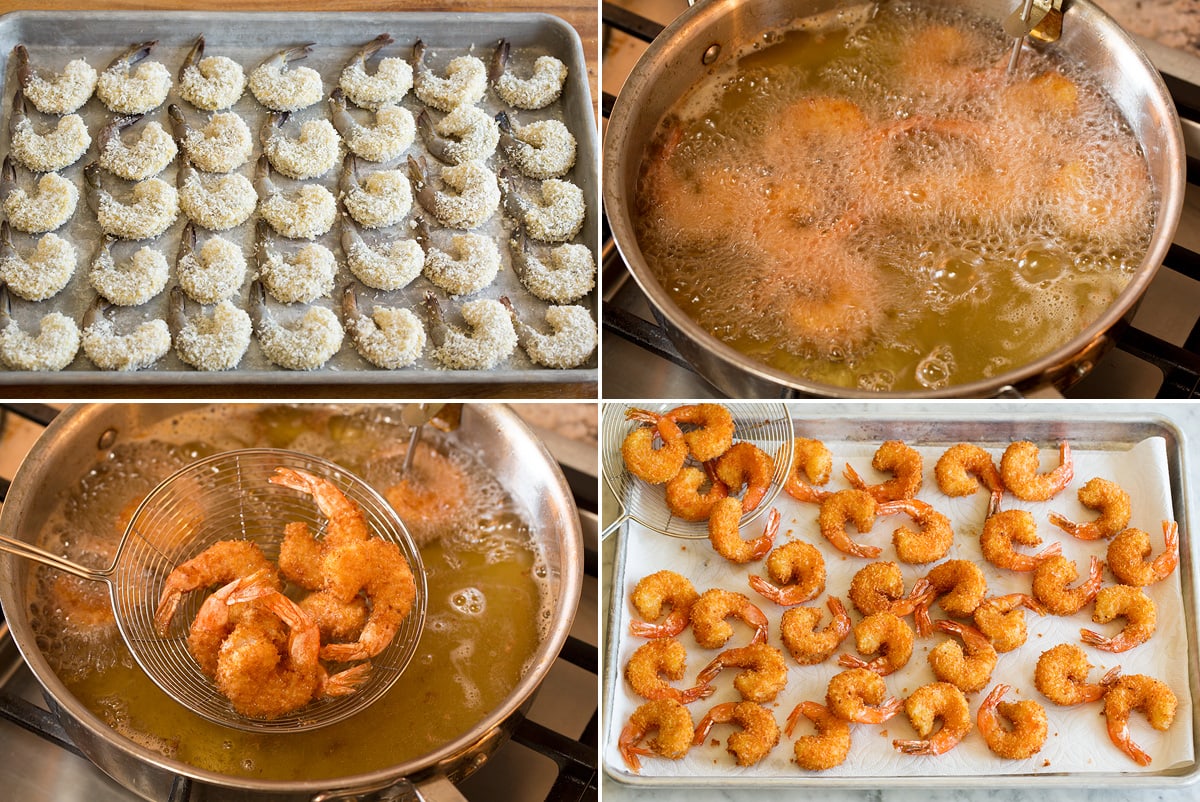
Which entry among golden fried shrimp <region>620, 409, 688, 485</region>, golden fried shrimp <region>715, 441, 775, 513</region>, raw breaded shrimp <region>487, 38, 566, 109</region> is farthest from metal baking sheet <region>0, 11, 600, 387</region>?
golden fried shrimp <region>715, 441, 775, 513</region>

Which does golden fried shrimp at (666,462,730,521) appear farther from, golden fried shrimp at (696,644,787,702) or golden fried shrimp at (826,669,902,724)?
golden fried shrimp at (826,669,902,724)

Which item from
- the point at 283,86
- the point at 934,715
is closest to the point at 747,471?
the point at 934,715

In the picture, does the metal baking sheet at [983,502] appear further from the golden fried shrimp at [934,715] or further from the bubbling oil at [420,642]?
the bubbling oil at [420,642]

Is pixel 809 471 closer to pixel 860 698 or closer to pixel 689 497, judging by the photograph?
pixel 689 497

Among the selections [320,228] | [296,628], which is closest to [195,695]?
[296,628]

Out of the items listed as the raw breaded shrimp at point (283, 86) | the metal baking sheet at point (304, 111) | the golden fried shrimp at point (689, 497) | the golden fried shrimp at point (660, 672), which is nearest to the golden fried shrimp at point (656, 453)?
the golden fried shrimp at point (689, 497)

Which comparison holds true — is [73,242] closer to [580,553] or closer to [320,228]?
[320,228]
